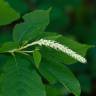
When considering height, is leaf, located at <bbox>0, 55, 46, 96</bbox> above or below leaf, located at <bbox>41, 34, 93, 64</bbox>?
below

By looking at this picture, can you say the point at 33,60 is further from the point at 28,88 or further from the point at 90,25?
the point at 90,25

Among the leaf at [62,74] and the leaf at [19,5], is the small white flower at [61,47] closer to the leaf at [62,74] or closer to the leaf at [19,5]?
the leaf at [62,74]

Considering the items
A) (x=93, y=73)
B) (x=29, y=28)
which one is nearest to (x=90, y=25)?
(x=93, y=73)

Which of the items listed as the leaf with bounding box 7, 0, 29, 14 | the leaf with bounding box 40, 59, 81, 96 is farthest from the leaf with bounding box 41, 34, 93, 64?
the leaf with bounding box 7, 0, 29, 14

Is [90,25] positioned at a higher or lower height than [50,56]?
lower

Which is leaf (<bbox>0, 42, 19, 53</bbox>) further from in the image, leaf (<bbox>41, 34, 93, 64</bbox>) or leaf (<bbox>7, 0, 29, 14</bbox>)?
leaf (<bbox>7, 0, 29, 14</bbox>)

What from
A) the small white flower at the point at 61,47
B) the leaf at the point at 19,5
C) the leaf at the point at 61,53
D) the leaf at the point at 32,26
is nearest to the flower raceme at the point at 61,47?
the small white flower at the point at 61,47
